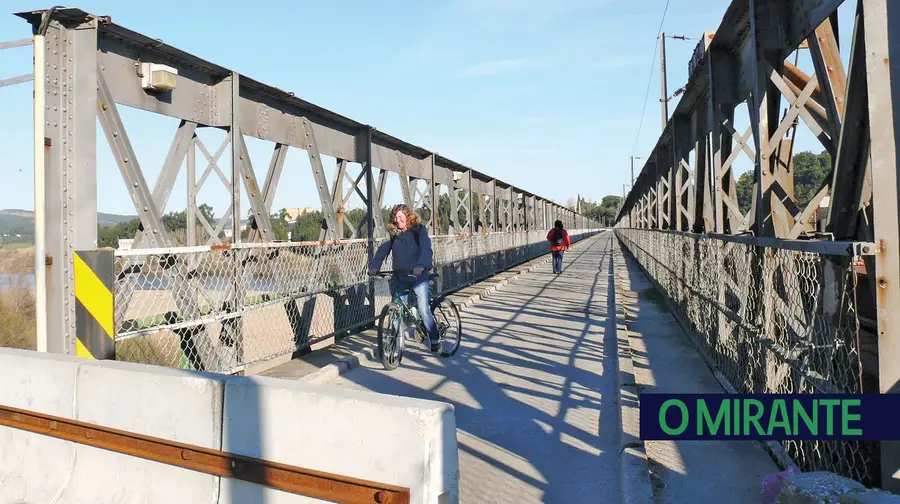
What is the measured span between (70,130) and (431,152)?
10.5 m

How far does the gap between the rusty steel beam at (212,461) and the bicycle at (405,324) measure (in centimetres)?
435

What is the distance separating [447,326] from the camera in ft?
30.2

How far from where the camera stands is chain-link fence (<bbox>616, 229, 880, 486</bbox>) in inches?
145

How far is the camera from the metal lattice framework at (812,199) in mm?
3535

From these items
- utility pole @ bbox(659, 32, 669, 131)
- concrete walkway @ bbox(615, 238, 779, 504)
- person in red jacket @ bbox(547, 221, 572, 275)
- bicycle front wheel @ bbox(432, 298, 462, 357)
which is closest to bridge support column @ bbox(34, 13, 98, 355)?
concrete walkway @ bbox(615, 238, 779, 504)

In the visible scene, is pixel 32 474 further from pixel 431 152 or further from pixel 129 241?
pixel 431 152

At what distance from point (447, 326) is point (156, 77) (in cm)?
453

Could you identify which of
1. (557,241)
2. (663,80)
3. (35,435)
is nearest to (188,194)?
(35,435)

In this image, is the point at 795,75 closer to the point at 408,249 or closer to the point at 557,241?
the point at 408,249

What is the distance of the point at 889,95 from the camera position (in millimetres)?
3570

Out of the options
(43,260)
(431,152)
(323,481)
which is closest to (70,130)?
(43,260)

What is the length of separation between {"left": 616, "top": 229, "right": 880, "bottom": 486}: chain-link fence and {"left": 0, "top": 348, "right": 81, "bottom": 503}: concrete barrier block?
13.1 ft

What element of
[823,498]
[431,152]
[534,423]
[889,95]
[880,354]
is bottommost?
[534,423]

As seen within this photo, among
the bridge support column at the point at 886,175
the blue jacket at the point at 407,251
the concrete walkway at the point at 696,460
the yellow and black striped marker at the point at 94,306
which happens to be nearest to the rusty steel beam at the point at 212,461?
the yellow and black striped marker at the point at 94,306
